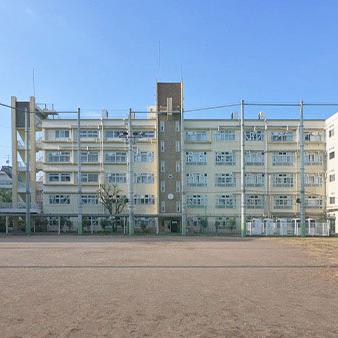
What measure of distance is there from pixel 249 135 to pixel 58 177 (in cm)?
2745

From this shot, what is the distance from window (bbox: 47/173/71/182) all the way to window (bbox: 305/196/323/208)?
33.3m

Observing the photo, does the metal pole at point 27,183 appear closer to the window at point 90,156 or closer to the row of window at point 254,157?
the window at point 90,156

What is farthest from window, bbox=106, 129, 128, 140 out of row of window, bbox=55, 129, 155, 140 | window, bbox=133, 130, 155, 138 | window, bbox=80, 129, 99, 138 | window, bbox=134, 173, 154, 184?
window, bbox=134, 173, 154, 184

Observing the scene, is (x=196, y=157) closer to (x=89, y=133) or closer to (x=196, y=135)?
(x=196, y=135)

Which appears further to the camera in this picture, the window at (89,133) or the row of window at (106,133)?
the window at (89,133)

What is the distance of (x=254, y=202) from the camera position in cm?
6544

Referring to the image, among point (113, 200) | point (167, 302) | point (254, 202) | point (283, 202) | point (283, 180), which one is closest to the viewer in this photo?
point (167, 302)

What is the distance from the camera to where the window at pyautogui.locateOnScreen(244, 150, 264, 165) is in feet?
217

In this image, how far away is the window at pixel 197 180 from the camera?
6612 centimetres

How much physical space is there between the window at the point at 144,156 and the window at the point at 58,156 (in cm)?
966

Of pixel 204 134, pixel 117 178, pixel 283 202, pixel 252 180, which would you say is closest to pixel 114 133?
pixel 117 178

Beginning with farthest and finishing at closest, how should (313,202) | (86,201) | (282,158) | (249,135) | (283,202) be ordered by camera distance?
(249,135) < (282,158) < (86,201) < (283,202) < (313,202)

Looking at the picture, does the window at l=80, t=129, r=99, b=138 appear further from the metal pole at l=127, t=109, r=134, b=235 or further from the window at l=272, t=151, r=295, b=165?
the window at l=272, t=151, r=295, b=165

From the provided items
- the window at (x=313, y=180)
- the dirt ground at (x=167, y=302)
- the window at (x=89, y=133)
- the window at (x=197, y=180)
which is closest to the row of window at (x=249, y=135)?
the window at (x=197, y=180)
